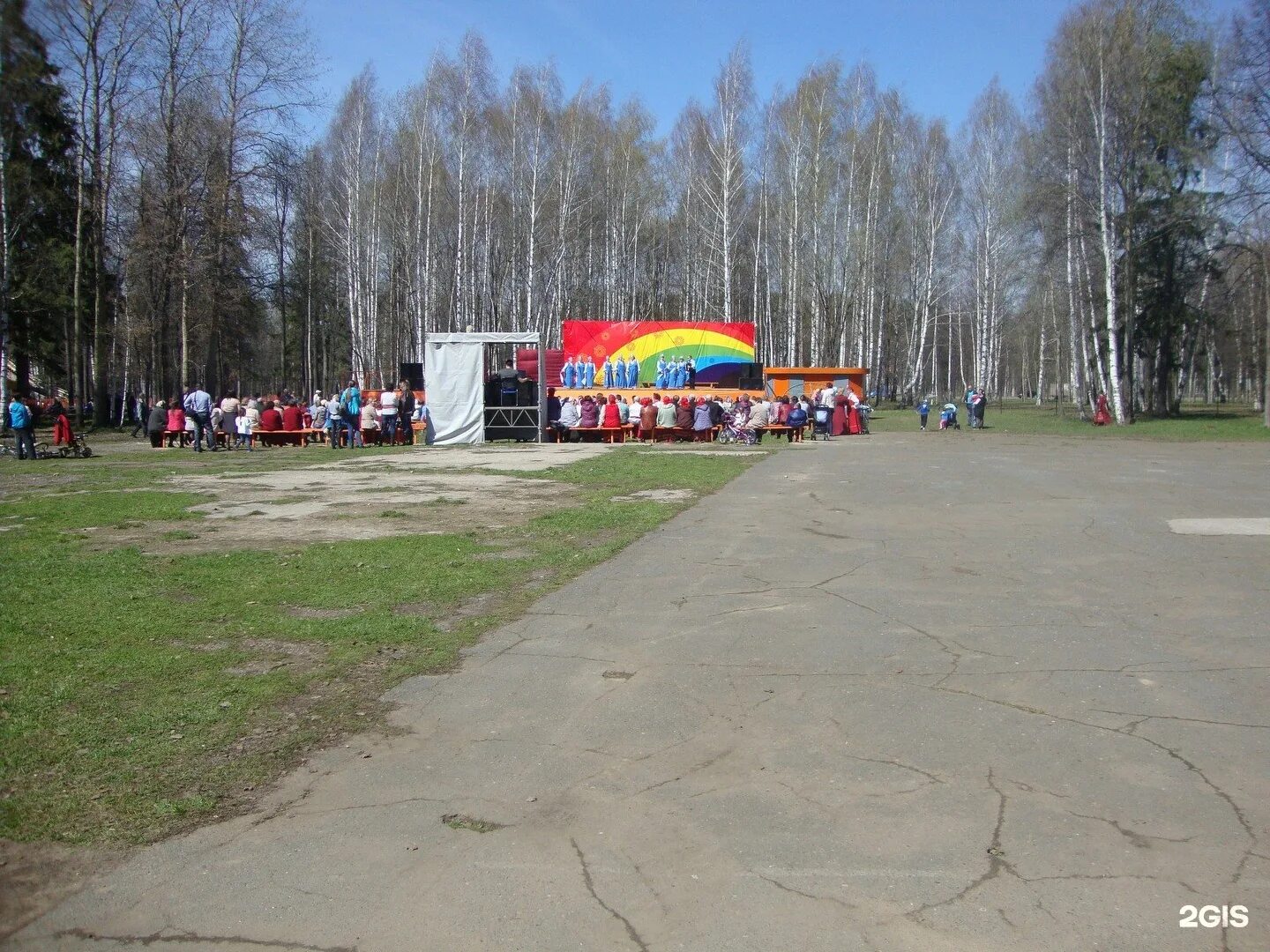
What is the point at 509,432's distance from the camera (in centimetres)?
3061

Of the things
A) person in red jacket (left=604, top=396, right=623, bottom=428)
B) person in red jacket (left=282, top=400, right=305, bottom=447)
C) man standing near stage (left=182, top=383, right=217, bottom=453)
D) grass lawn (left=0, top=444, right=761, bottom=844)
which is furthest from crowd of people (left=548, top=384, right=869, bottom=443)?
grass lawn (left=0, top=444, right=761, bottom=844)

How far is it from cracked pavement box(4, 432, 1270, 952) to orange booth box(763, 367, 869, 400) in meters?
33.0

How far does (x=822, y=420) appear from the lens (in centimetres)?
3297

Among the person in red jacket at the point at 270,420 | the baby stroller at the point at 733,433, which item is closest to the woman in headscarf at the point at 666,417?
the baby stroller at the point at 733,433

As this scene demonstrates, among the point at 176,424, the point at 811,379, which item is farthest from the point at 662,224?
the point at 176,424

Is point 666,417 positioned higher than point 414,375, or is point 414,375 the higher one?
point 414,375

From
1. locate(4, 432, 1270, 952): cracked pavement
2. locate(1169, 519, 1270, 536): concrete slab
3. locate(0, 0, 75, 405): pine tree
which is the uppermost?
locate(0, 0, 75, 405): pine tree

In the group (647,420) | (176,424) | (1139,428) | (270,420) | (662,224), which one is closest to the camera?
(176,424)

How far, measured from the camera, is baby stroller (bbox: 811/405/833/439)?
32875mm

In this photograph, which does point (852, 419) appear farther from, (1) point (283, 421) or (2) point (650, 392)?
(1) point (283, 421)

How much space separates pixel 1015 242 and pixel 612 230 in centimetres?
2225

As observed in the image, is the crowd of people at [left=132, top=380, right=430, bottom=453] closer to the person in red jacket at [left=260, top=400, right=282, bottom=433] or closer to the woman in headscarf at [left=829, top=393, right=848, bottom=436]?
the person in red jacket at [left=260, top=400, right=282, bottom=433]

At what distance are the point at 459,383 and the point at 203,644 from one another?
22.7 m

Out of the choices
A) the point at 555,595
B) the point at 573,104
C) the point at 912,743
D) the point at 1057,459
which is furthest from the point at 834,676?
the point at 573,104
